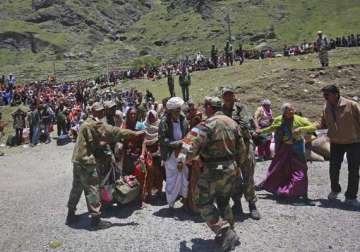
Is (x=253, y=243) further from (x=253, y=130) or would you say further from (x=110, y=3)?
(x=110, y=3)

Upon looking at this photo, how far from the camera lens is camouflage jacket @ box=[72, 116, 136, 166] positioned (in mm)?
7547

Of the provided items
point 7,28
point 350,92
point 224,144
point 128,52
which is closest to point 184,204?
point 224,144

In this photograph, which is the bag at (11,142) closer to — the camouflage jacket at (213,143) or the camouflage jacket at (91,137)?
the camouflage jacket at (91,137)

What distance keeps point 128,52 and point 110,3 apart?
44.8 metres

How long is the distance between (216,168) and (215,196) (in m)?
0.38

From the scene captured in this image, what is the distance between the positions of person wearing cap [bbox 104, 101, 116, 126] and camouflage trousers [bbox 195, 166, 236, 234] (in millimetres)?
2563

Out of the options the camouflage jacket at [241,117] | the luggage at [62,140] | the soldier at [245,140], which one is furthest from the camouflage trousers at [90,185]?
the luggage at [62,140]

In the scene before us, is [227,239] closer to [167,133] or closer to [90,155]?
[167,133]

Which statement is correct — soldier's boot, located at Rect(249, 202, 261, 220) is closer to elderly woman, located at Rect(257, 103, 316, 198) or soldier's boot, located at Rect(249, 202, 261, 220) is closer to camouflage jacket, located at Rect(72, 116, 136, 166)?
elderly woman, located at Rect(257, 103, 316, 198)

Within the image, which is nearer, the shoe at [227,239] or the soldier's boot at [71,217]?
the shoe at [227,239]

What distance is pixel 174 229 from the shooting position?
7.38m

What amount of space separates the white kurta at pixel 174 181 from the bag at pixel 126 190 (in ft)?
2.21

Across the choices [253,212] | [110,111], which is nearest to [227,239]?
[253,212]

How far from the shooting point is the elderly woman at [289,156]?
8.29 m
